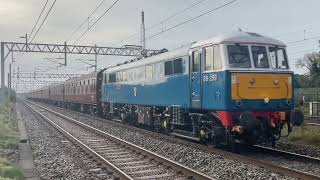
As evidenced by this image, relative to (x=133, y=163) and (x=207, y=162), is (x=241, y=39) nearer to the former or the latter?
(x=207, y=162)

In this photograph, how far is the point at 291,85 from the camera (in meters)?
15.1

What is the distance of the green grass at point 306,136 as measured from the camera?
17.5 m

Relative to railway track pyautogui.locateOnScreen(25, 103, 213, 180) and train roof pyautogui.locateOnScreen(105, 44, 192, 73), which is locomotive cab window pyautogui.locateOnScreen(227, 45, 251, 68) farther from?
railway track pyautogui.locateOnScreen(25, 103, 213, 180)

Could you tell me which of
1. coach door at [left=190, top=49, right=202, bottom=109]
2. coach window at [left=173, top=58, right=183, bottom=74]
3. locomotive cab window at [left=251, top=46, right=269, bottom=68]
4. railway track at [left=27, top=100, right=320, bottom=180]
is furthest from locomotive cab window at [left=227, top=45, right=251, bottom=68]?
coach window at [left=173, top=58, right=183, bottom=74]

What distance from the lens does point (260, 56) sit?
584 inches

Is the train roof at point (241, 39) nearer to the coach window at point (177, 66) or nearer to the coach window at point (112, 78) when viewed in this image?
the coach window at point (177, 66)

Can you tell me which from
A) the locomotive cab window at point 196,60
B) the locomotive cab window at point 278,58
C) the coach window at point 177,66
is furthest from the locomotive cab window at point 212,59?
the coach window at point 177,66

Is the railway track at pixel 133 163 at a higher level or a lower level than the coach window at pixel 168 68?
lower

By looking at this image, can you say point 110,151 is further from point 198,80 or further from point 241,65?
point 241,65

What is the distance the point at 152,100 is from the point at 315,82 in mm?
35789

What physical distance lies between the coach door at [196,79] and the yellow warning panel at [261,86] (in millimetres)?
1742

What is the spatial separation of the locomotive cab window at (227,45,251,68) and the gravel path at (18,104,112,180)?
497 cm

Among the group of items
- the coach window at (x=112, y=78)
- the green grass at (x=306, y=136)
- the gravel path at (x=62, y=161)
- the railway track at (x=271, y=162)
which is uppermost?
the coach window at (x=112, y=78)

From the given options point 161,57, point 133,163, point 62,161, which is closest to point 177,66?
point 161,57
